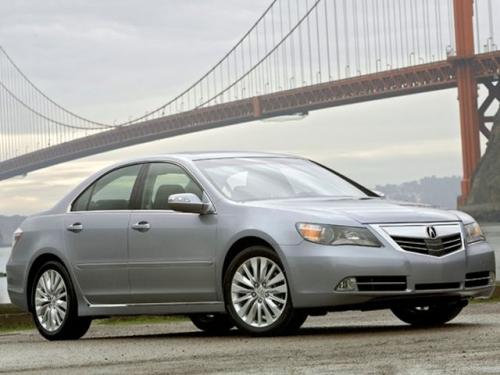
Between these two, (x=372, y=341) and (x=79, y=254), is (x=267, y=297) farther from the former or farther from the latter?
(x=79, y=254)

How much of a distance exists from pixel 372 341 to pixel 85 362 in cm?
173

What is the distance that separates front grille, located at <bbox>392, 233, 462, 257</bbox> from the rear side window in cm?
226

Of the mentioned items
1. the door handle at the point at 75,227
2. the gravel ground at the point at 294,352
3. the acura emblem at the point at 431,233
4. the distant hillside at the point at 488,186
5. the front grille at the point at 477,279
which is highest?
the door handle at the point at 75,227

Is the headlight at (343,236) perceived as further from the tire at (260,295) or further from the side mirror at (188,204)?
the side mirror at (188,204)

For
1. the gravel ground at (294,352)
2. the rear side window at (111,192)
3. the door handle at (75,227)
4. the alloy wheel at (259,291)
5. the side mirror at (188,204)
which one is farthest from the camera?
the door handle at (75,227)

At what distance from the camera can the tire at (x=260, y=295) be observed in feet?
29.0

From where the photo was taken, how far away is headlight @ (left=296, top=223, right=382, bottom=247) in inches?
342

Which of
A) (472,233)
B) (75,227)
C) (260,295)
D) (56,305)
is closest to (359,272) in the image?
(260,295)

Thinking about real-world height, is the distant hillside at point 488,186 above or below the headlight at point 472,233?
below

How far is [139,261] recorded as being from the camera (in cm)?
970

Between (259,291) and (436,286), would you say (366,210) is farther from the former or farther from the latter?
(259,291)

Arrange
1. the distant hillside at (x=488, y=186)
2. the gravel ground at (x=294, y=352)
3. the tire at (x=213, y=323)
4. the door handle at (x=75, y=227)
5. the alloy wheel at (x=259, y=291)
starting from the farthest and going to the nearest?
the distant hillside at (x=488, y=186) < the tire at (x=213, y=323) < the door handle at (x=75, y=227) < the alloy wheel at (x=259, y=291) < the gravel ground at (x=294, y=352)

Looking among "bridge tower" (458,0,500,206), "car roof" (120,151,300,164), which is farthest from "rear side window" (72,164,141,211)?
"bridge tower" (458,0,500,206)

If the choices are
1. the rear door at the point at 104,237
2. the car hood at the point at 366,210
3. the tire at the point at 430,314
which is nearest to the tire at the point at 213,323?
the rear door at the point at 104,237
